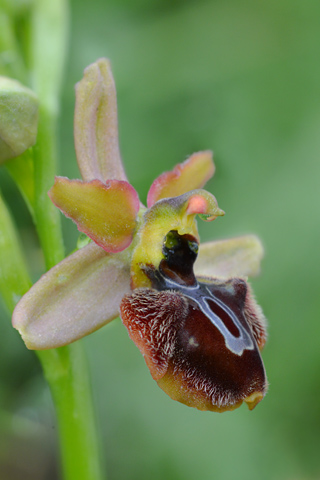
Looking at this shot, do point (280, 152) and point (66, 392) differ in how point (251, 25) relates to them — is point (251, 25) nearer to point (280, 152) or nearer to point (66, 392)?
point (280, 152)

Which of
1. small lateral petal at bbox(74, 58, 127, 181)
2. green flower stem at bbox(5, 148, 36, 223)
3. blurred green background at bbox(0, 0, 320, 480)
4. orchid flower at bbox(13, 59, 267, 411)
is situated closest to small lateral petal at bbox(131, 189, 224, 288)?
orchid flower at bbox(13, 59, 267, 411)

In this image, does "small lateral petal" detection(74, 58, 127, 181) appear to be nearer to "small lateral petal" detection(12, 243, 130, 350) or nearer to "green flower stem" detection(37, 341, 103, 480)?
"small lateral petal" detection(12, 243, 130, 350)

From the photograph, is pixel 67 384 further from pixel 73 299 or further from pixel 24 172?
pixel 24 172

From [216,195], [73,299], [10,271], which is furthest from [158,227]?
[216,195]

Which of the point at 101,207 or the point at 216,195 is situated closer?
the point at 101,207

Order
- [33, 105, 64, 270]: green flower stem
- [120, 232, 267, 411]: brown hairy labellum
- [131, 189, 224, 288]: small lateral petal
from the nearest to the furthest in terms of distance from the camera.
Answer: [120, 232, 267, 411]: brown hairy labellum < [131, 189, 224, 288]: small lateral petal < [33, 105, 64, 270]: green flower stem

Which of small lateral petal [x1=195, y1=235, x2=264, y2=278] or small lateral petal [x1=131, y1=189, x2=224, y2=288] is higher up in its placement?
small lateral petal [x1=131, y1=189, x2=224, y2=288]
